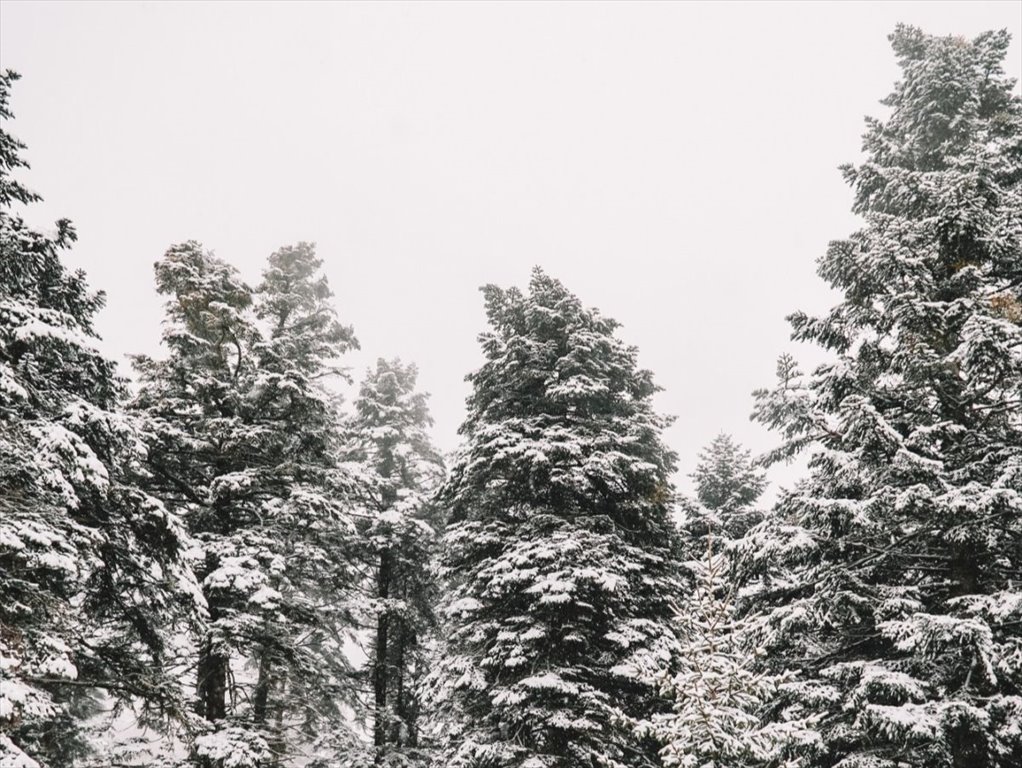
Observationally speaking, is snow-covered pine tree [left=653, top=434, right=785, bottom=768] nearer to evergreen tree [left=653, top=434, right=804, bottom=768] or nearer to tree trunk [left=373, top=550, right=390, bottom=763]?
evergreen tree [left=653, top=434, right=804, bottom=768]

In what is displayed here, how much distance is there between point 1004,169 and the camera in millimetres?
11086

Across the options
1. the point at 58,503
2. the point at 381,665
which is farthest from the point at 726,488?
the point at 58,503

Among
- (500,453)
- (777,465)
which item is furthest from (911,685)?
(500,453)

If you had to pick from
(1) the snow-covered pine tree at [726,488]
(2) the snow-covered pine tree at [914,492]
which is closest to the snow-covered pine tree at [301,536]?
(2) the snow-covered pine tree at [914,492]

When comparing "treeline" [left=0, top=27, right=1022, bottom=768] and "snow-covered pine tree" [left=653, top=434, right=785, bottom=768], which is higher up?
"treeline" [left=0, top=27, right=1022, bottom=768]

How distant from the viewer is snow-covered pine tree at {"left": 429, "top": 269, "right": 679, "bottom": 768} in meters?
11.4

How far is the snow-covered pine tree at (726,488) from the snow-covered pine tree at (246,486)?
1083 cm

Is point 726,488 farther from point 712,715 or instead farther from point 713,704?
point 712,715

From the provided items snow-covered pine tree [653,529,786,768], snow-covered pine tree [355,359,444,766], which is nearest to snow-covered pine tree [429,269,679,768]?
snow-covered pine tree [355,359,444,766]

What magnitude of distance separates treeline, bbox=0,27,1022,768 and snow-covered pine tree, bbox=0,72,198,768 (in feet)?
0.16

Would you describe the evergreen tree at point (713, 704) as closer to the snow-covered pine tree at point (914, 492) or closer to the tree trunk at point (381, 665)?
the snow-covered pine tree at point (914, 492)

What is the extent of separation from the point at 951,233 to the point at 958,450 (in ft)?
11.0

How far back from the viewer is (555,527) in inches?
534

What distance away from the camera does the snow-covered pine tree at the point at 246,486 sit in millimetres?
11539
